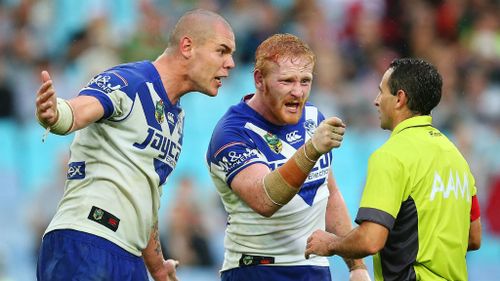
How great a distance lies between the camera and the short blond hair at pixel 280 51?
6949 millimetres

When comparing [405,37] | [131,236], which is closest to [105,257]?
[131,236]

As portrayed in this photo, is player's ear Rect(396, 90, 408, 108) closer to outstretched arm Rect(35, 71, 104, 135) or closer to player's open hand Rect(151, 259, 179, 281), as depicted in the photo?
outstretched arm Rect(35, 71, 104, 135)

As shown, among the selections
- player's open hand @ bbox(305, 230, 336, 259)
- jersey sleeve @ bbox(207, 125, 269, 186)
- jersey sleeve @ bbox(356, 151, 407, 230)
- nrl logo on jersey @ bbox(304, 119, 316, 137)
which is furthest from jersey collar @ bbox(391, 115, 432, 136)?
nrl logo on jersey @ bbox(304, 119, 316, 137)

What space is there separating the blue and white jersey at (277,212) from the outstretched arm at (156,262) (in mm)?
417

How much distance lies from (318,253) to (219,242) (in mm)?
7265

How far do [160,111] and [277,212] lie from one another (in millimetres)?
1085

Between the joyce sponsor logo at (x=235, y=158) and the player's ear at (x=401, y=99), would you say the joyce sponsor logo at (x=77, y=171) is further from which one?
the player's ear at (x=401, y=99)

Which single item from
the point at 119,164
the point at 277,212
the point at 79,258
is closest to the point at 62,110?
the point at 119,164

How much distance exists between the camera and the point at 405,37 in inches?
590

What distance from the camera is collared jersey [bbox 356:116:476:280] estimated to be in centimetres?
591

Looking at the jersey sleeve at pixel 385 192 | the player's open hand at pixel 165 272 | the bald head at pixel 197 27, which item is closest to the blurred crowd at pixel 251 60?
the player's open hand at pixel 165 272

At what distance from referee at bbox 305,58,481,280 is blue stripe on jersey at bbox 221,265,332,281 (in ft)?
2.46

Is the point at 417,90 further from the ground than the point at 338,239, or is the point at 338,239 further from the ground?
the point at 417,90

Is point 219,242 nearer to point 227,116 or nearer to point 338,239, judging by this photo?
point 227,116
